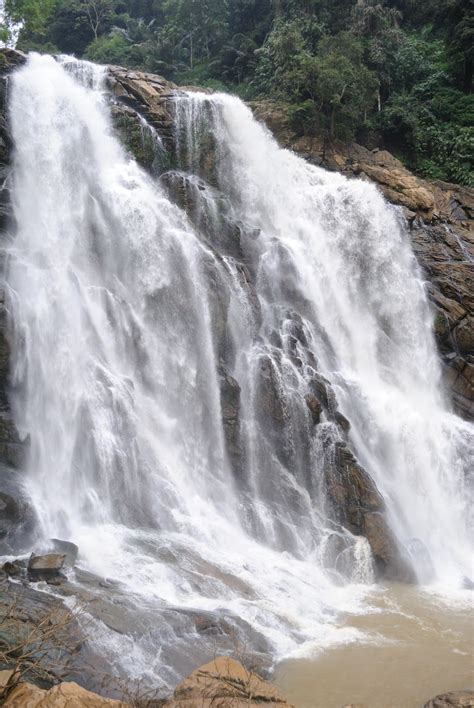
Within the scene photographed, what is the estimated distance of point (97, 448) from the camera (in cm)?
1532

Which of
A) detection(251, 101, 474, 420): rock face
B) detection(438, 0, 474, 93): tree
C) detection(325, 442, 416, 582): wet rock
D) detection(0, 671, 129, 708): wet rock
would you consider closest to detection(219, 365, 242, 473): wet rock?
detection(325, 442, 416, 582): wet rock

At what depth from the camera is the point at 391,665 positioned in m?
10.3

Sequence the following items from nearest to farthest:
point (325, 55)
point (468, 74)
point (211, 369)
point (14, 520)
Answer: point (14, 520) < point (211, 369) < point (325, 55) < point (468, 74)

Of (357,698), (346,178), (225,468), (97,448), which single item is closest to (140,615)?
(357,698)

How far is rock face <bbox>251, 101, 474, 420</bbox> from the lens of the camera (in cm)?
2253

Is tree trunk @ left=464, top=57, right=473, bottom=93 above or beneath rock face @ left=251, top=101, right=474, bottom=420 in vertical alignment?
above

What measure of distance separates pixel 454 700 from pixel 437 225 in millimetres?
21167

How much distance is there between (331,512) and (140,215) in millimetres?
12045

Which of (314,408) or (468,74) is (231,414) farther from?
(468,74)

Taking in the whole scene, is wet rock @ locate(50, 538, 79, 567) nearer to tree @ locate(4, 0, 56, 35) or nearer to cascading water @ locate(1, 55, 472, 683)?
cascading water @ locate(1, 55, 472, 683)

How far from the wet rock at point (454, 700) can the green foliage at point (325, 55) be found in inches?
1016

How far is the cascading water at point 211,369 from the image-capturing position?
13.5 metres

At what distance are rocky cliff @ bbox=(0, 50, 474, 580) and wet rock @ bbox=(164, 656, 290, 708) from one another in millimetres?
6970

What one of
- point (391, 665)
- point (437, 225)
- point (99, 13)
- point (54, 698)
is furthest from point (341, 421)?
point (99, 13)
